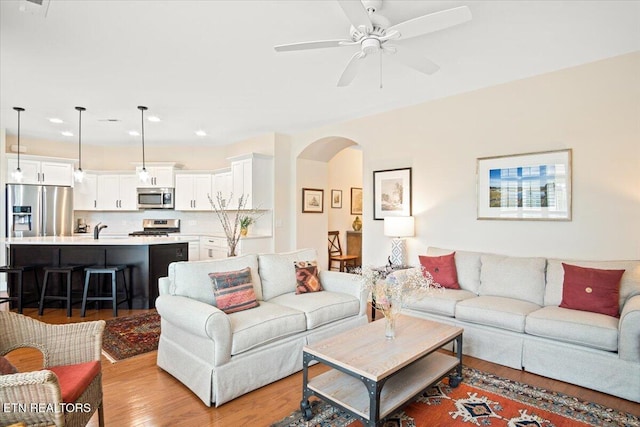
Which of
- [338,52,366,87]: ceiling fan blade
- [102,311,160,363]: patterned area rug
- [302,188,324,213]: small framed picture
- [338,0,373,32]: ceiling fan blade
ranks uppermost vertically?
[338,0,373,32]: ceiling fan blade

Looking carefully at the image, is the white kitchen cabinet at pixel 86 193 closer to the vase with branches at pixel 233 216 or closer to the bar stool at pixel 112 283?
the vase with branches at pixel 233 216

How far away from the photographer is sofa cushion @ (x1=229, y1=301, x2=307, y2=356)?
8.48 ft

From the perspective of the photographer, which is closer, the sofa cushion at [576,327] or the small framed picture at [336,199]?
the sofa cushion at [576,327]

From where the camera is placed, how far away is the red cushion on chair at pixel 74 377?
1687mm

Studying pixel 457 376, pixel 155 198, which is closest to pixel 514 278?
pixel 457 376

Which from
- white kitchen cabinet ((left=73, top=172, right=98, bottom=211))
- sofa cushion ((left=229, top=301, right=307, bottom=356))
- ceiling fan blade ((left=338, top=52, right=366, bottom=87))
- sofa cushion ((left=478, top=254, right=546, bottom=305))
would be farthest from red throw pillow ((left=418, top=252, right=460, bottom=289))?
white kitchen cabinet ((left=73, top=172, right=98, bottom=211))

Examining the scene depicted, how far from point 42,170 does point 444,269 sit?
735cm

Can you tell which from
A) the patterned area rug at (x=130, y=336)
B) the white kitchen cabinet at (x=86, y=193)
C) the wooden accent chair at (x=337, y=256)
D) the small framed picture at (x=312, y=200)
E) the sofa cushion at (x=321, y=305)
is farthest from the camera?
the white kitchen cabinet at (x=86, y=193)

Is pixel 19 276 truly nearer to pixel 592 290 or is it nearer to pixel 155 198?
pixel 155 198

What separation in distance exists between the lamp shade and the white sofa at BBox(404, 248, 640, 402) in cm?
75

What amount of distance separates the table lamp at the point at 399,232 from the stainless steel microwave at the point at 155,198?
511cm

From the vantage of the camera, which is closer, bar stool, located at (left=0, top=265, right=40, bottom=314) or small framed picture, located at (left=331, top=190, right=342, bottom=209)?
bar stool, located at (left=0, top=265, right=40, bottom=314)

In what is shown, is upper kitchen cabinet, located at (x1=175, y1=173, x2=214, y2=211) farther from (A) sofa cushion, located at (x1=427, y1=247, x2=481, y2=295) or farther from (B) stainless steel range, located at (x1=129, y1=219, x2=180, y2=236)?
(A) sofa cushion, located at (x1=427, y1=247, x2=481, y2=295)

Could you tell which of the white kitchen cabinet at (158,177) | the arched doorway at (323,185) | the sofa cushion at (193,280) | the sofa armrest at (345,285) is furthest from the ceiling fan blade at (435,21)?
the white kitchen cabinet at (158,177)
